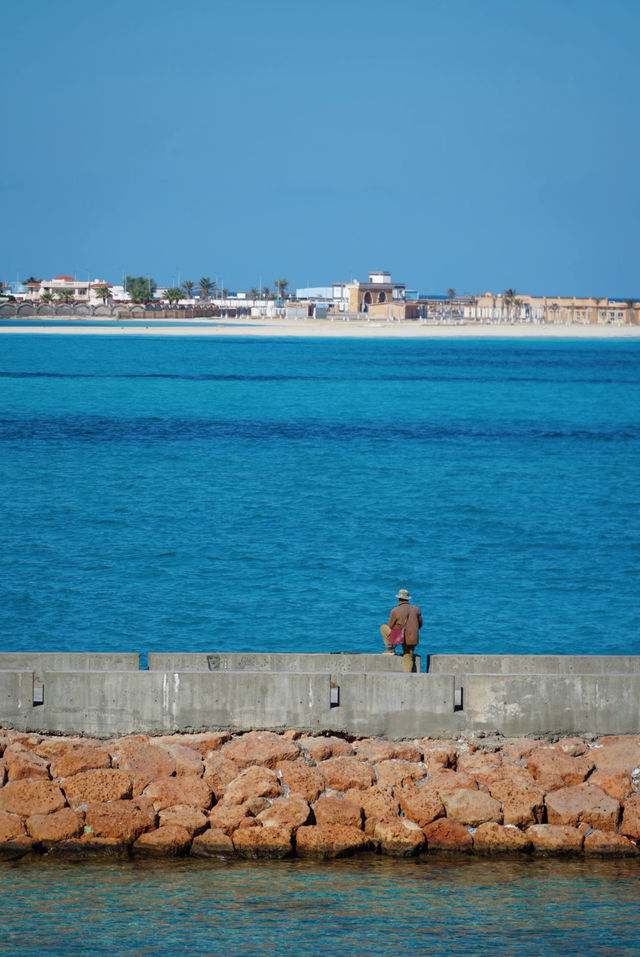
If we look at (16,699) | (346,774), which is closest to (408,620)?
(346,774)

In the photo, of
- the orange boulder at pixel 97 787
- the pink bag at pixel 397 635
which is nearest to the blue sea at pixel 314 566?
the orange boulder at pixel 97 787

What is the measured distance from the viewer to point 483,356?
542 feet

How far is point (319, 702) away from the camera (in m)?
14.8

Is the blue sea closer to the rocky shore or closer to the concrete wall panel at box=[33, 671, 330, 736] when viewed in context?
the rocky shore

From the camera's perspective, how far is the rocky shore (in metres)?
13.4

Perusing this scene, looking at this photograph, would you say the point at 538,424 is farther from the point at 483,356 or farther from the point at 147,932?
the point at 483,356

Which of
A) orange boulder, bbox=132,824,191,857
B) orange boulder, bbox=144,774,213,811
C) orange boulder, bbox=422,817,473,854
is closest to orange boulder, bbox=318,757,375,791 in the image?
orange boulder, bbox=422,817,473,854

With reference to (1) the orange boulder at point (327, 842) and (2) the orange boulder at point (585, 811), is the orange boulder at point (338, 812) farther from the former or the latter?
(2) the orange boulder at point (585, 811)

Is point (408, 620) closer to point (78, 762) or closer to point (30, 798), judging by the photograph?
point (78, 762)

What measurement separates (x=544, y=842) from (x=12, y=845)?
18.0 feet

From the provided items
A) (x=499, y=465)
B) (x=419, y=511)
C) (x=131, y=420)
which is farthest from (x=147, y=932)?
(x=131, y=420)

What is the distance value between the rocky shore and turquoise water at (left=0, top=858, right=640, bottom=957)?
24 cm

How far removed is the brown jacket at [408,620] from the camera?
15.9 m

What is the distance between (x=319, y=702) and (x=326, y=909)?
2.80m
